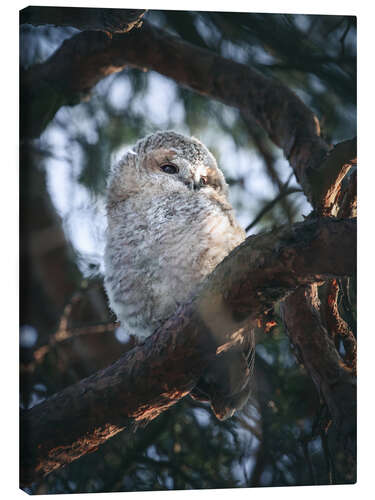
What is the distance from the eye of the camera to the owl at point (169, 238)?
2098 mm

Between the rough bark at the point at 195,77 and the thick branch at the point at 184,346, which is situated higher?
the rough bark at the point at 195,77

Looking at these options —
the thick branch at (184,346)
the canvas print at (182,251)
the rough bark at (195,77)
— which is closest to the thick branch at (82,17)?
the canvas print at (182,251)

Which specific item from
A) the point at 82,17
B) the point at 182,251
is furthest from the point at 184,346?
the point at 82,17

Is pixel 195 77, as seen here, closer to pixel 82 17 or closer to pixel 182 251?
pixel 82 17

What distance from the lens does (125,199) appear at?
2.45m

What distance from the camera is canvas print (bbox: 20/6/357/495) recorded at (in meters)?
2.01

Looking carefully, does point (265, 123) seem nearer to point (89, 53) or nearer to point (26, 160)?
point (89, 53)

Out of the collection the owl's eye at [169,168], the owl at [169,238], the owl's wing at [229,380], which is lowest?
the owl's wing at [229,380]

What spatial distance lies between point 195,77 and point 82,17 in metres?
0.65

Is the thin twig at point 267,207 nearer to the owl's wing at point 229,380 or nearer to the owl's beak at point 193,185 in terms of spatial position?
the owl's beak at point 193,185

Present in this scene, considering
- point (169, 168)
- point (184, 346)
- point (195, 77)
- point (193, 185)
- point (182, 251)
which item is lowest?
point (184, 346)

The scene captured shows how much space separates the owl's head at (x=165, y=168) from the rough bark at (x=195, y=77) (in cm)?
33

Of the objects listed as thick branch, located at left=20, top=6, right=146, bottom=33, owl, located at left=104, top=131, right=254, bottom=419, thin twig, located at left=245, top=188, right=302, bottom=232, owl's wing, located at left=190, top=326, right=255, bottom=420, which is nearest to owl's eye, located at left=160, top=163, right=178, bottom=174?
owl, located at left=104, top=131, right=254, bottom=419

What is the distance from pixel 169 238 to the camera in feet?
7.07
